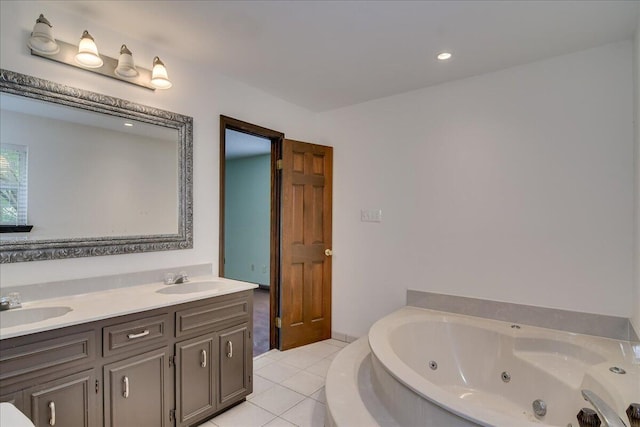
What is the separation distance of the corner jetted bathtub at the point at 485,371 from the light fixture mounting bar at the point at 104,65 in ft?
7.53

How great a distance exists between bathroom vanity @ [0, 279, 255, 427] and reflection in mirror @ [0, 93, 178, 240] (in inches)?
17.2

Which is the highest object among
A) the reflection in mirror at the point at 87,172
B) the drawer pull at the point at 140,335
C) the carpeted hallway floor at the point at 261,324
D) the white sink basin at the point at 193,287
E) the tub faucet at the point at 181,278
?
the reflection in mirror at the point at 87,172

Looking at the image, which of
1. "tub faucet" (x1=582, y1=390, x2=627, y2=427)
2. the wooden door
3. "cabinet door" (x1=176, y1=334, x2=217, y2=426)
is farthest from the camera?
the wooden door

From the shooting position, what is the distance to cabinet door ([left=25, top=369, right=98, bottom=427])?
1.41 meters

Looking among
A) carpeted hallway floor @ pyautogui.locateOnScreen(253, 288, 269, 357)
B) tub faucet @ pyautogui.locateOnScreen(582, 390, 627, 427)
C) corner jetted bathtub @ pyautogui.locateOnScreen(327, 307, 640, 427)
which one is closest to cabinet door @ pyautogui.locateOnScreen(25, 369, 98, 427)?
corner jetted bathtub @ pyautogui.locateOnScreen(327, 307, 640, 427)

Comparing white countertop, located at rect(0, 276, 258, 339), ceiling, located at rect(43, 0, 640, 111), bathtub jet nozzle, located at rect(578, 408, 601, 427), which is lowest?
bathtub jet nozzle, located at rect(578, 408, 601, 427)

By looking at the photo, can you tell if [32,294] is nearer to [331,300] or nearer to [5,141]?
[5,141]

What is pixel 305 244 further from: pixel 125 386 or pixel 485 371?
pixel 125 386

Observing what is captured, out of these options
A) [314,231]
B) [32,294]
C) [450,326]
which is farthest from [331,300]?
[32,294]

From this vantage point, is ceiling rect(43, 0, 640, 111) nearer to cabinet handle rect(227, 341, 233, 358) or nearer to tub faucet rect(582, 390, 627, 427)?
tub faucet rect(582, 390, 627, 427)

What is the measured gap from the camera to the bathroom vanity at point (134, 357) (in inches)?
55.5

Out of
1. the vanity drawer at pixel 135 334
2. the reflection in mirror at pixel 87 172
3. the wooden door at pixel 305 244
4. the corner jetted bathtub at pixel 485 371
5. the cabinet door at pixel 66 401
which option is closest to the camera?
the cabinet door at pixel 66 401

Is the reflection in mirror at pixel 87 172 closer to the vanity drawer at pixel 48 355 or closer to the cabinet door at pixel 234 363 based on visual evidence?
the vanity drawer at pixel 48 355

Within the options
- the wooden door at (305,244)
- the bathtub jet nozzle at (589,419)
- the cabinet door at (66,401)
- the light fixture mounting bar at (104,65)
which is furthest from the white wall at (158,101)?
the bathtub jet nozzle at (589,419)
